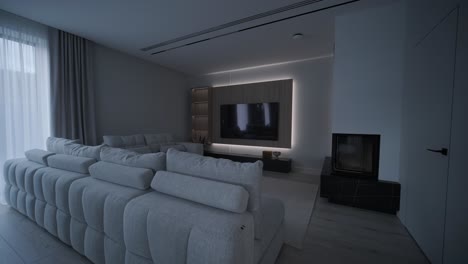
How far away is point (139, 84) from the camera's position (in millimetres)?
4539

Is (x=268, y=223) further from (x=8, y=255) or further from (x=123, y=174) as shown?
(x=8, y=255)

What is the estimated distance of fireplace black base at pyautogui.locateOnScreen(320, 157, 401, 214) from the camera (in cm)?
231

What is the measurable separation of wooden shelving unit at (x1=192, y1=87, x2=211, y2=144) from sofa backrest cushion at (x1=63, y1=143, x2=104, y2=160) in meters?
3.68

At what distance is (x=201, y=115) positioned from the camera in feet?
18.8

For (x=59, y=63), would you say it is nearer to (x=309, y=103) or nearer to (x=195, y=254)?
(x=195, y=254)

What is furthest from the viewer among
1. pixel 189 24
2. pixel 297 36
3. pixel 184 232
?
pixel 297 36

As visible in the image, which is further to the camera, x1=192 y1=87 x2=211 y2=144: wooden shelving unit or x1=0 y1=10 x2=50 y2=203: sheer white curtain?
x1=192 y1=87 x2=211 y2=144: wooden shelving unit

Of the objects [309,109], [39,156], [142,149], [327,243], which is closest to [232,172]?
[327,243]

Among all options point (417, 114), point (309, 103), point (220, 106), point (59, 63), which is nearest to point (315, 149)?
point (309, 103)

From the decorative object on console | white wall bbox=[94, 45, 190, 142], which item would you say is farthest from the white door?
white wall bbox=[94, 45, 190, 142]

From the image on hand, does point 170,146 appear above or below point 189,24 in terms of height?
below

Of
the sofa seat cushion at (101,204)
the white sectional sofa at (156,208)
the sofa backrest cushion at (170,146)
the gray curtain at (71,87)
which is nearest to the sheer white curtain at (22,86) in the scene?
the gray curtain at (71,87)

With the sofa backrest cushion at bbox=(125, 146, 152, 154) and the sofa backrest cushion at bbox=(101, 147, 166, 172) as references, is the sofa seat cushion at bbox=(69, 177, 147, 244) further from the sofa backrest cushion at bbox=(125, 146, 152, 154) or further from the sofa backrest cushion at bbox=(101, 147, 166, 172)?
the sofa backrest cushion at bbox=(125, 146, 152, 154)

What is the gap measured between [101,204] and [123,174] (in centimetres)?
25
